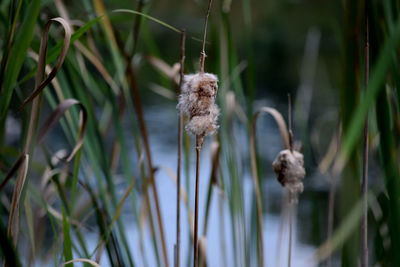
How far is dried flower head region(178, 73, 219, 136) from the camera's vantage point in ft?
1.59

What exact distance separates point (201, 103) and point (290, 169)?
0.20 metres

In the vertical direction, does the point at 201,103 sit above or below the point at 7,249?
above

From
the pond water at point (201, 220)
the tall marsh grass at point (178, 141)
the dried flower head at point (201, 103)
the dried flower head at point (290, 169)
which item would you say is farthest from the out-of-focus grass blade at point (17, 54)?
the pond water at point (201, 220)

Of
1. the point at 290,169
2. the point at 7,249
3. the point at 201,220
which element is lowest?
the point at 7,249

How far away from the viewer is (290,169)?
646mm

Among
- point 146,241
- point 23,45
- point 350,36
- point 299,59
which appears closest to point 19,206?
point 23,45

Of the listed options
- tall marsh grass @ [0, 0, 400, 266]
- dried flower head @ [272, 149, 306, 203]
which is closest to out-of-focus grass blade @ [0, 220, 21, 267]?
tall marsh grass @ [0, 0, 400, 266]

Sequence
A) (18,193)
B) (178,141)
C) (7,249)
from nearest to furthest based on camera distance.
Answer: (7,249) → (18,193) → (178,141)

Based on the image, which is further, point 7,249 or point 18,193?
point 18,193

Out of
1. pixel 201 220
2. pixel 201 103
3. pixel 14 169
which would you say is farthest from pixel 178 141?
pixel 201 220

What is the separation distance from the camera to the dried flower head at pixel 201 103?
48cm

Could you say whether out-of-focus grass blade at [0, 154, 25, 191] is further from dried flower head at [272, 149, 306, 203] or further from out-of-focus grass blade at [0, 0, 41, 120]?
dried flower head at [272, 149, 306, 203]

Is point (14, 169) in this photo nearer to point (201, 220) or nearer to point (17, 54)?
point (17, 54)

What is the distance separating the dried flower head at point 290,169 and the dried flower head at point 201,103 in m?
0.19
